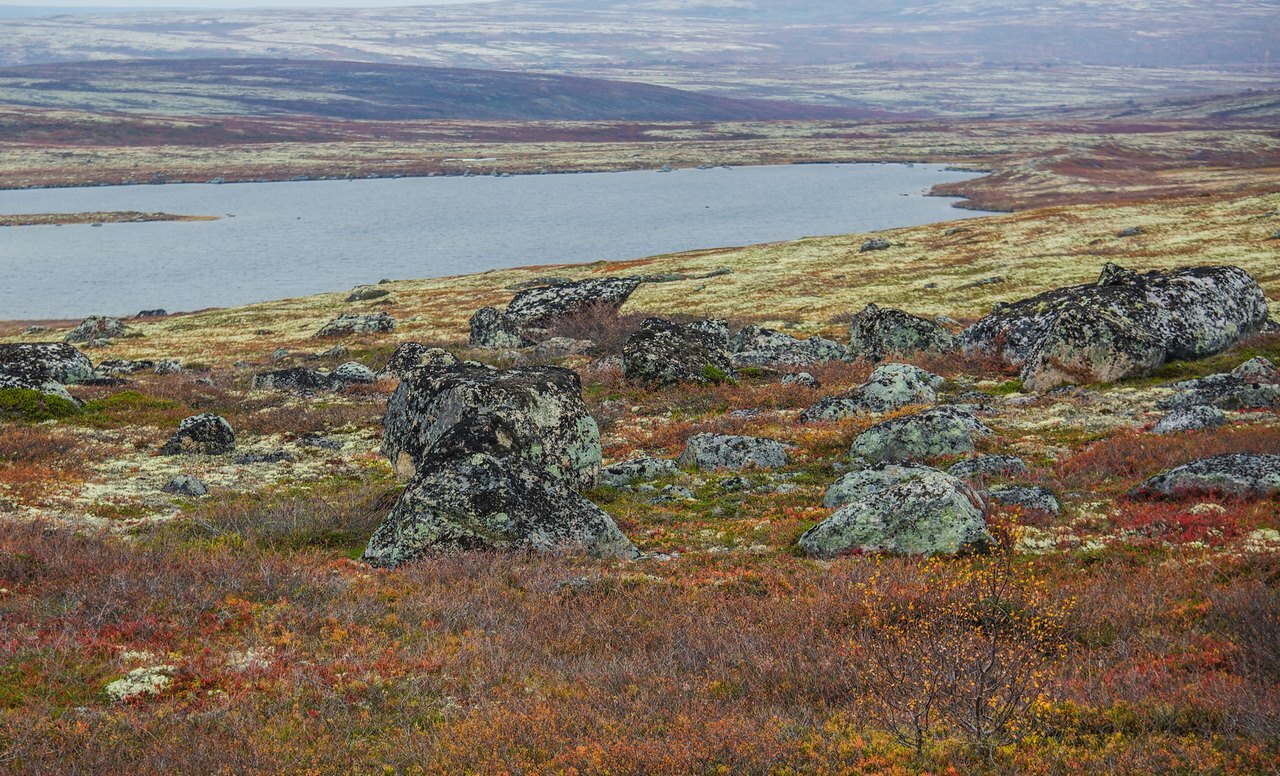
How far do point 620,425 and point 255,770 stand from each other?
21191mm

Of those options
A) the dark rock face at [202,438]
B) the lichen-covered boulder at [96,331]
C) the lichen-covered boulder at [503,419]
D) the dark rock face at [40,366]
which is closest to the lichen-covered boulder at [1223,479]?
the lichen-covered boulder at [503,419]

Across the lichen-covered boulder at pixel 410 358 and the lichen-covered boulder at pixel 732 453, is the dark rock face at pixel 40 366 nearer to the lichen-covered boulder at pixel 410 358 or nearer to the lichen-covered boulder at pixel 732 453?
the lichen-covered boulder at pixel 410 358

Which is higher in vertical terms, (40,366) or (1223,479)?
(1223,479)

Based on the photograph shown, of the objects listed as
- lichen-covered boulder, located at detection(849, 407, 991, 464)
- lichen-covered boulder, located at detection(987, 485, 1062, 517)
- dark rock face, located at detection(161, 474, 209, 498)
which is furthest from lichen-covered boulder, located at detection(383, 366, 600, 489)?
lichen-covered boulder, located at detection(987, 485, 1062, 517)

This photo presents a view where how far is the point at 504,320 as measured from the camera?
4994 cm

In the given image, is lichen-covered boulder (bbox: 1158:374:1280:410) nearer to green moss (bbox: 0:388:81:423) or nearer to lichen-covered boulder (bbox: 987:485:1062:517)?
lichen-covered boulder (bbox: 987:485:1062:517)

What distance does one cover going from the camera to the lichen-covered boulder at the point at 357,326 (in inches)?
2345

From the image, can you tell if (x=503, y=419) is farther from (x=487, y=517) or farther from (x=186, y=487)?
(x=186, y=487)

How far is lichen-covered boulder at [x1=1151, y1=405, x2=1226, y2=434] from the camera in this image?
2222 centimetres

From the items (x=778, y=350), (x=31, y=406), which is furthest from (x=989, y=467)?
(x=31, y=406)

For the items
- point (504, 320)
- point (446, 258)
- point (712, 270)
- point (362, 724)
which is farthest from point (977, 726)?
point (446, 258)

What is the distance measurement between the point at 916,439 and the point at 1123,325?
1274cm

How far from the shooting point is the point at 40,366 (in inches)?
1332

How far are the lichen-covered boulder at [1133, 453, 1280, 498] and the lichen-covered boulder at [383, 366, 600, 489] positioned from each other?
11789 millimetres
